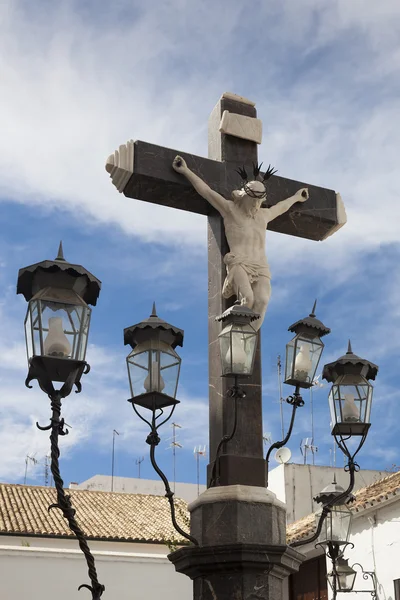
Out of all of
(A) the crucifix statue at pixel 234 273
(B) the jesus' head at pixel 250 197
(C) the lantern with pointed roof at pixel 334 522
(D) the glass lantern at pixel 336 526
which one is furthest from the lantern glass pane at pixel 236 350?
(D) the glass lantern at pixel 336 526

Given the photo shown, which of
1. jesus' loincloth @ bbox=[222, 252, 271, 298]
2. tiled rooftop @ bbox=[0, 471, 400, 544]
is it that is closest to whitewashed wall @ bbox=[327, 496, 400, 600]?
tiled rooftop @ bbox=[0, 471, 400, 544]

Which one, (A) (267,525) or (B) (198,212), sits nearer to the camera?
(A) (267,525)

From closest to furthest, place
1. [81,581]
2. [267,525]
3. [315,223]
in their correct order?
[267,525] < [315,223] < [81,581]

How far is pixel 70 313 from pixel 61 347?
19 cm

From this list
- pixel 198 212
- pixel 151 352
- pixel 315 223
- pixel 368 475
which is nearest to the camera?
pixel 151 352

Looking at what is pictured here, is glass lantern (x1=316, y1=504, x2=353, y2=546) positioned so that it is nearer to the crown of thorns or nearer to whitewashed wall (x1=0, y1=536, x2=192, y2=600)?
the crown of thorns

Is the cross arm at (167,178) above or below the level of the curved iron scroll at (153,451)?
above

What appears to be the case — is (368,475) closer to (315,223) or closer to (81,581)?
(81,581)

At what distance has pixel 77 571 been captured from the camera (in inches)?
626

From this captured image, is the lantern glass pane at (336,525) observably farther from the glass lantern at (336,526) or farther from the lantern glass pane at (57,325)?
the lantern glass pane at (57,325)

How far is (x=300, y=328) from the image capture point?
18.1 ft

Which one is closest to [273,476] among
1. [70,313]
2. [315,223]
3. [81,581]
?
[81,581]

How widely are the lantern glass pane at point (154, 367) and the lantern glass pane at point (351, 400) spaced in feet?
3.93

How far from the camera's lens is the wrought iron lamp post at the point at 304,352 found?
541 centimetres
